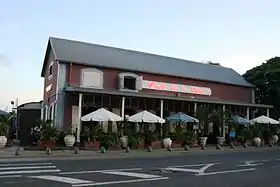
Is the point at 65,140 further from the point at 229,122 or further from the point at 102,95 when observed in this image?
the point at 229,122

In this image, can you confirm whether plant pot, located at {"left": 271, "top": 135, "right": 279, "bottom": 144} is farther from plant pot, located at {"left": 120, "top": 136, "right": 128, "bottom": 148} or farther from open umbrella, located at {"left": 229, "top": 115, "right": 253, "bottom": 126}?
plant pot, located at {"left": 120, "top": 136, "right": 128, "bottom": 148}

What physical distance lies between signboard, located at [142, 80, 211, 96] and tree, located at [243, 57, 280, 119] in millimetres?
8268

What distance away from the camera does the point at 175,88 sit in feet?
113

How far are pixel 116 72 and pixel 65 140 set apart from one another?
25.6 ft

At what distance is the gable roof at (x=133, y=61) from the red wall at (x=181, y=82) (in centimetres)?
40

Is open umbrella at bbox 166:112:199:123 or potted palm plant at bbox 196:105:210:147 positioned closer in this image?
open umbrella at bbox 166:112:199:123

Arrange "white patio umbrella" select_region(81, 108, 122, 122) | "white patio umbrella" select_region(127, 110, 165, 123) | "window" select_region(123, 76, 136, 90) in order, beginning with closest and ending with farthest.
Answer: "white patio umbrella" select_region(81, 108, 122, 122) < "white patio umbrella" select_region(127, 110, 165, 123) < "window" select_region(123, 76, 136, 90)

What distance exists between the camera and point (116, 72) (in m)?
31.8

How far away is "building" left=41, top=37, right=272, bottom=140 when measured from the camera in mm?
29234

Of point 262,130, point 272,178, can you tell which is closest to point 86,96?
point 262,130

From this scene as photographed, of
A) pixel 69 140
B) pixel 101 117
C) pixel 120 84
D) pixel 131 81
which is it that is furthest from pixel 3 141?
pixel 131 81

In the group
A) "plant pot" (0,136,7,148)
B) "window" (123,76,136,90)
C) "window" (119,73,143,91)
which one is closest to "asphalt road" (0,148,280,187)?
A: "plant pot" (0,136,7,148)

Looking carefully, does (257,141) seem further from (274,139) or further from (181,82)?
(181,82)

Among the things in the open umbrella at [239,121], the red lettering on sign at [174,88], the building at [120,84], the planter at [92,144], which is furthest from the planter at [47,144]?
the open umbrella at [239,121]
